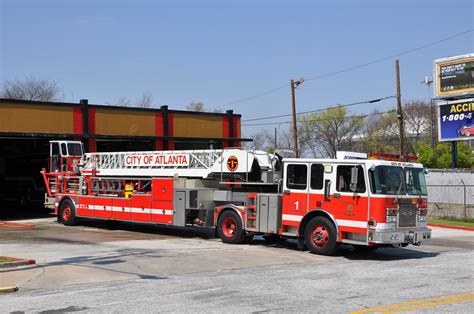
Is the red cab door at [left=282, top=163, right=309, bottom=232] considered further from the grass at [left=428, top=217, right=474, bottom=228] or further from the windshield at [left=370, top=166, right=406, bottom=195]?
the grass at [left=428, top=217, right=474, bottom=228]

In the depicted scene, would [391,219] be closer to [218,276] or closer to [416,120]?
[218,276]

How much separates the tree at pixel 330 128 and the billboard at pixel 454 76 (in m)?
27.4

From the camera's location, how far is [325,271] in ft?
38.7

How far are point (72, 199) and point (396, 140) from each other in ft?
173

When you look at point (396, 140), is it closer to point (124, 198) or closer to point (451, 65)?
point (451, 65)

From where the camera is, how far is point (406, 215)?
14219 millimetres

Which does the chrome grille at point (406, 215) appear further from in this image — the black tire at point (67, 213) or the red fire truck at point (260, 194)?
the black tire at point (67, 213)

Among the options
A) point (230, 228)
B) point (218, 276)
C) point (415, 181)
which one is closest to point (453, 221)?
point (415, 181)

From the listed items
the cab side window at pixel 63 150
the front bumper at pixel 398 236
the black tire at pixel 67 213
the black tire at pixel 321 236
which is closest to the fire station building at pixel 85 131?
the cab side window at pixel 63 150

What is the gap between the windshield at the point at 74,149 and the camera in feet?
77.3

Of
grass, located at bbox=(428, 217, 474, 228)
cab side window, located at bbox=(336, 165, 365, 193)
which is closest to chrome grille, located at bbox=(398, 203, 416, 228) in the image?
cab side window, located at bbox=(336, 165, 365, 193)

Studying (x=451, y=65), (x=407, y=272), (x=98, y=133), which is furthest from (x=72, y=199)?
(x=451, y=65)

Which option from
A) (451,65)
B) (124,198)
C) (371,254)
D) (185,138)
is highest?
(451,65)

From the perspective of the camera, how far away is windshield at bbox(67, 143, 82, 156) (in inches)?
928
